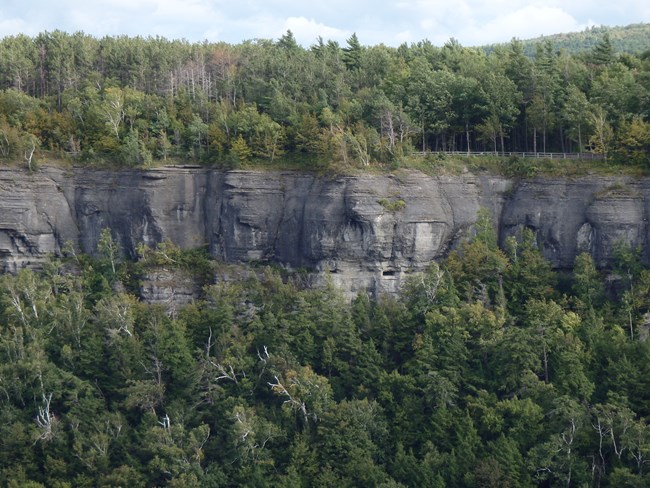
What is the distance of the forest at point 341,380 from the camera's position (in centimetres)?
4128

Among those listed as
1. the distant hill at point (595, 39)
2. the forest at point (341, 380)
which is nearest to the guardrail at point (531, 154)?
the forest at point (341, 380)

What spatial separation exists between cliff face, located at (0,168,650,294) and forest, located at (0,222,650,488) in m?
1.57

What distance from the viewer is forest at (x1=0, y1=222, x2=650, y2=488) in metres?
41.3

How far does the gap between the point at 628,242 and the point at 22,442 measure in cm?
3157

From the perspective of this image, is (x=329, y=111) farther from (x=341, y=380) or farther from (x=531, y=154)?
(x=341, y=380)

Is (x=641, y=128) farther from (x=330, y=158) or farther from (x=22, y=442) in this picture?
(x=22, y=442)

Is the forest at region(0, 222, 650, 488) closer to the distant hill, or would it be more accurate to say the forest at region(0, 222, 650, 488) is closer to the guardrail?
the guardrail

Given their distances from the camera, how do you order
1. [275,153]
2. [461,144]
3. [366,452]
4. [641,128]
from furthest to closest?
[461,144] < [275,153] < [641,128] < [366,452]

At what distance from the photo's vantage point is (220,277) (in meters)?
52.2

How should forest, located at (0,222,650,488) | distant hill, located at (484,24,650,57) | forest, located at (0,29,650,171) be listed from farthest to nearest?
1. distant hill, located at (484,24,650,57)
2. forest, located at (0,29,650,171)
3. forest, located at (0,222,650,488)

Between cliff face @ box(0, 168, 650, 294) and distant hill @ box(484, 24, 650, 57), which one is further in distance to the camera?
distant hill @ box(484, 24, 650, 57)

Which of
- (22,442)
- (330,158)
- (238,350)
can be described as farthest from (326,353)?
(22,442)

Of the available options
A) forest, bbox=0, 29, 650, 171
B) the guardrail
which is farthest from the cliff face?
the guardrail

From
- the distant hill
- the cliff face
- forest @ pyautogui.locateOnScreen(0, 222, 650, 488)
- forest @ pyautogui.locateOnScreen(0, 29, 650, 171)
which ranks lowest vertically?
forest @ pyautogui.locateOnScreen(0, 222, 650, 488)
